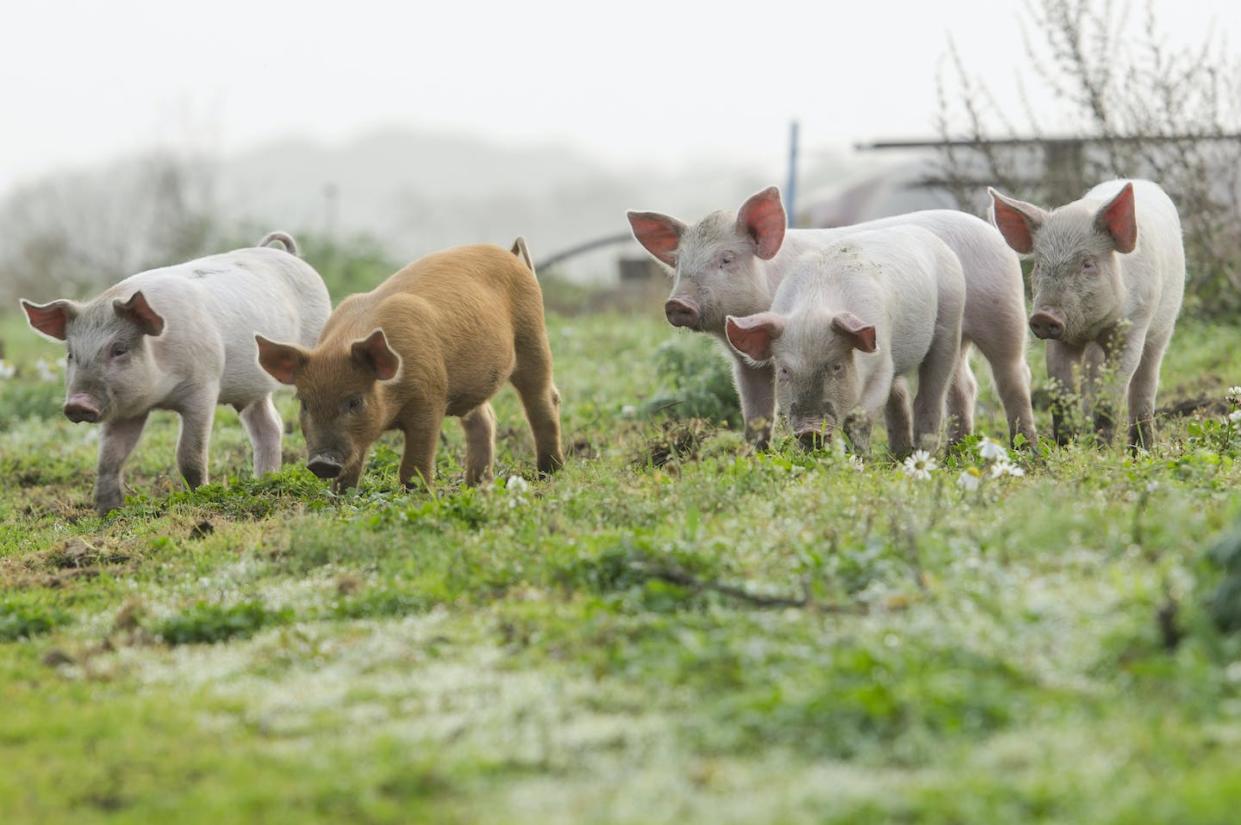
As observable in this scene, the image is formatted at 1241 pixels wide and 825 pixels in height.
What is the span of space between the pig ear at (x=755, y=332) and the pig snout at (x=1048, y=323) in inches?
59.3

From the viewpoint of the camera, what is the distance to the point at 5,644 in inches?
212

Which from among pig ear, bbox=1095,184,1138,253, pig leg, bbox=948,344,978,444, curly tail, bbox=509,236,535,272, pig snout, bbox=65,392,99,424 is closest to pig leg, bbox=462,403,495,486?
curly tail, bbox=509,236,535,272

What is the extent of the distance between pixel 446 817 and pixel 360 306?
4490 millimetres

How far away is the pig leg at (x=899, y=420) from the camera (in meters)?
8.59

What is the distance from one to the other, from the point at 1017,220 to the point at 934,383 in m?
1.00

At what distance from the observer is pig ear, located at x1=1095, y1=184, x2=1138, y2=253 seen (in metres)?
7.79

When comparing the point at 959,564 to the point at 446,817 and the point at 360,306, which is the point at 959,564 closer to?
the point at 446,817

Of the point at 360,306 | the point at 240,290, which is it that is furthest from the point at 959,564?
the point at 240,290

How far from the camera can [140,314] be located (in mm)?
7953

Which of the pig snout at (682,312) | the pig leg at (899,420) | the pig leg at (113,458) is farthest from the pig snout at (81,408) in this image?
the pig leg at (899,420)

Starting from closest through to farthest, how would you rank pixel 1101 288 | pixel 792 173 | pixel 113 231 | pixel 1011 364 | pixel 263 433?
pixel 1101 288, pixel 1011 364, pixel 263 433, pixel 792 173, pixel 113 231

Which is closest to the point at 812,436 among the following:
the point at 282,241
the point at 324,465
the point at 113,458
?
the point at 324,465

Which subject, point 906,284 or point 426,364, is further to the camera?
point 906,284

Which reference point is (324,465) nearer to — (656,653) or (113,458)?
(113,458)
